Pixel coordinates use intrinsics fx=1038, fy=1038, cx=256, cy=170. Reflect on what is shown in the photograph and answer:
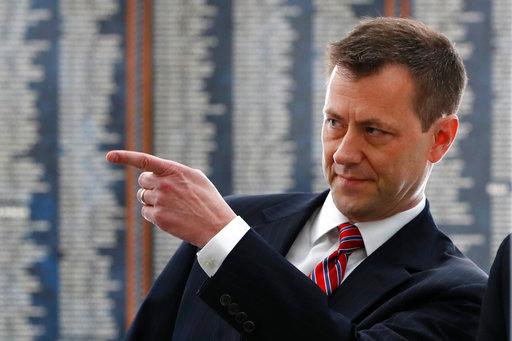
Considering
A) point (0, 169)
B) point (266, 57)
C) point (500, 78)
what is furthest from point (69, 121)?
point (500, 78)

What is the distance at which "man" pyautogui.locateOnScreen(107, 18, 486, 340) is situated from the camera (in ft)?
3.51

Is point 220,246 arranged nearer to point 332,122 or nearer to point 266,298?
point 266,298

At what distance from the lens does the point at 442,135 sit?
4.10 ft

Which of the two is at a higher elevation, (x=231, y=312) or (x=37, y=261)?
(x=231, y=312)

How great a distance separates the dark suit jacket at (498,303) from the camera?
0.86 meters

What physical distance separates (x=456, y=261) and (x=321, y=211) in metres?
0.19

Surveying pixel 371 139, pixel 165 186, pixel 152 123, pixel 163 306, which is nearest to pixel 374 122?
pixel 371 139

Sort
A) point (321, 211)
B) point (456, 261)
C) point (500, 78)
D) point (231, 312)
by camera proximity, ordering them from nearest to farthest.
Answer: point (231, 312) < point (456, 261) < point (321, 211) < point (500, 78)

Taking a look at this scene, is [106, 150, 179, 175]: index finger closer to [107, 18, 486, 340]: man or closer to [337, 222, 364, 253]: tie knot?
[107, 18, 486, 340]: man

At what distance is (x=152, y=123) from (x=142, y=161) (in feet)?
6.35

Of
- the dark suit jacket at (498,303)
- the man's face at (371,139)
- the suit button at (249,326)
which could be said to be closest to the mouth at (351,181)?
the man's face at (371,139)

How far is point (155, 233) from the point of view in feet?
9.76

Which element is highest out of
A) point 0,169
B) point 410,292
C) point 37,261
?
point 410,292

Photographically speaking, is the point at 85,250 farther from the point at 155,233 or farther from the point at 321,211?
the point at 321,211
